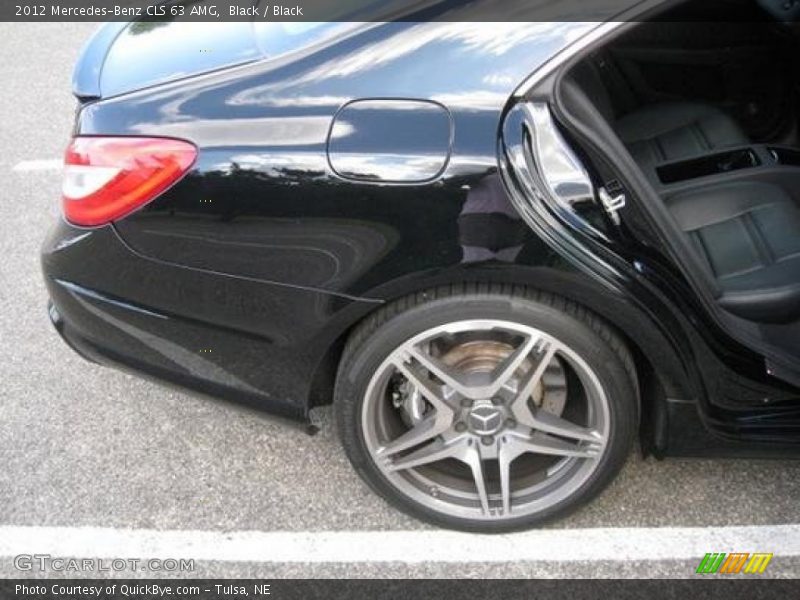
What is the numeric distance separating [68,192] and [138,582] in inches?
41.8

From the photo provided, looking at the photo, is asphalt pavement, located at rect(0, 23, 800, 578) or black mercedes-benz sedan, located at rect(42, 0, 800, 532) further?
asphalt pavement, located at rect(0, 23, 800, 578)

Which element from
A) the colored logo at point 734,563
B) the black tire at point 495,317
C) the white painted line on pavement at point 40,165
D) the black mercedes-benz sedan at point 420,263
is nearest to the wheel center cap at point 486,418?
the black mercedes-benz sedan at point 420,263

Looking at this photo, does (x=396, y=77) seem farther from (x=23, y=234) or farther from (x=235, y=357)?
(x=23, y=234)

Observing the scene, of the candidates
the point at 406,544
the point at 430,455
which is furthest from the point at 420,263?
the point at 406,544

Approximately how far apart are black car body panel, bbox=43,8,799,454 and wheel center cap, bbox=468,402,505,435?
39 centimetres

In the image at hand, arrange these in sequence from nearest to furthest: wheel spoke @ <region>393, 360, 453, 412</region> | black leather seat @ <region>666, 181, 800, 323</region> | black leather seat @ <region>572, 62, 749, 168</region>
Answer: wheel spoke @ <region>393, 360, 453, 412</region>, black leather seat @ <region>666, 181, 800, 323</region>, black leather seat @ <region>572, 62, 749, 168</region>

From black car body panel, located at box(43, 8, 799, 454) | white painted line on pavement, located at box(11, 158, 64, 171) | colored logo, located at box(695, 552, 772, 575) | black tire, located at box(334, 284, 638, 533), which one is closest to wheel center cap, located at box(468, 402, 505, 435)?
black tire, located at box(334, 284, 638, 533)

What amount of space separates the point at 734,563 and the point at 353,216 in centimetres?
137

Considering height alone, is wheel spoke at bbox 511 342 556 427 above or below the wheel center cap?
above

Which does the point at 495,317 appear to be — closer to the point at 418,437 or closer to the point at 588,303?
the point at 588,303

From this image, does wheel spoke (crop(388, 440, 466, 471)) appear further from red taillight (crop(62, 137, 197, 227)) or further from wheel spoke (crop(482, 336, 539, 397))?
red taillight (crop(62, 137, 197, 227))

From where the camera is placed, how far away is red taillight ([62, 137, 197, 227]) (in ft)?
5.80

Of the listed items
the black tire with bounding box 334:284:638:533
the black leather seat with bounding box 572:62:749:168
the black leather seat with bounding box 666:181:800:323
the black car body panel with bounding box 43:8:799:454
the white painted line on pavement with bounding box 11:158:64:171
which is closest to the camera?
the black car body panel with bounding box 43:8:799:454

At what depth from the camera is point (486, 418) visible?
6.52 feet
